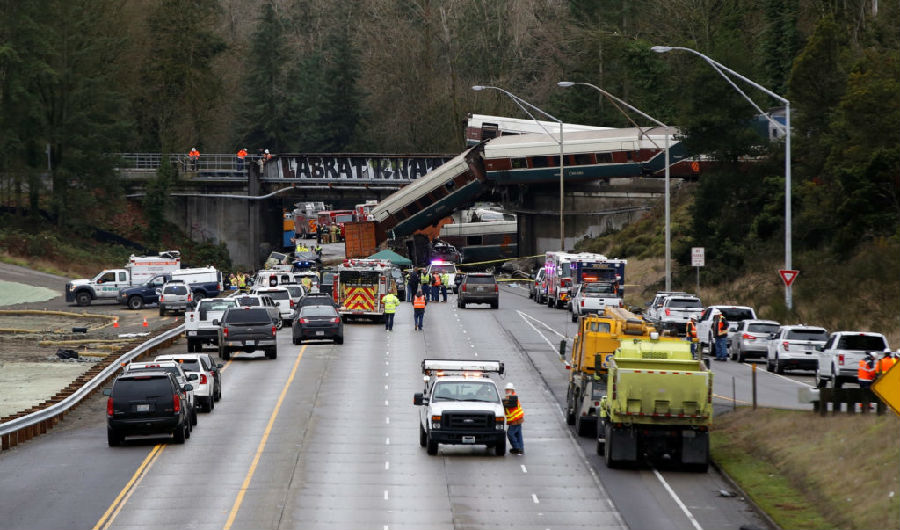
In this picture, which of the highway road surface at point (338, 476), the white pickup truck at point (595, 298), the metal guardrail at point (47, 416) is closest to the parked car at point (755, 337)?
the highway road surface at point (338, 476)

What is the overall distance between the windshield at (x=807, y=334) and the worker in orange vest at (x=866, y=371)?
6782 millimetres

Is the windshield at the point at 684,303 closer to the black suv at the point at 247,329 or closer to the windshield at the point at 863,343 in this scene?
the black suv at the point at 247,329

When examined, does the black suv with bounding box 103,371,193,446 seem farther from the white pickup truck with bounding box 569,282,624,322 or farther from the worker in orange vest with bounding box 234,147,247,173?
the worker in orange vest with bounding box 234,147,247,173

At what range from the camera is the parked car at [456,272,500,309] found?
68.3m

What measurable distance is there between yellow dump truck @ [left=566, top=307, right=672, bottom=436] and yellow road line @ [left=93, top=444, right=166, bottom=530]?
31.5 feet

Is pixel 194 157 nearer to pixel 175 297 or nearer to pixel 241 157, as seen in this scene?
pixel 241 157

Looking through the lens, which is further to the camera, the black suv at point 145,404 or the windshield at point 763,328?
the windshield at point 763,328

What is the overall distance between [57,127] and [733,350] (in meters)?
62.6

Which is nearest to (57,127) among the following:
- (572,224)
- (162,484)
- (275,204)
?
(275,204)

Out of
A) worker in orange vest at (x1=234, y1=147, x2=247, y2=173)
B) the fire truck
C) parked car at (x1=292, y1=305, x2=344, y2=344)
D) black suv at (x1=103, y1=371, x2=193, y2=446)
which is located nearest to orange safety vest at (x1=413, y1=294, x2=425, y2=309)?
the fire truck

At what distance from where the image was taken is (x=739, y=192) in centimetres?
7238

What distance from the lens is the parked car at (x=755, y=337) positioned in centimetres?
4744

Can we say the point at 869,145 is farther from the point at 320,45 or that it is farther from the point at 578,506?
the point at 320,45

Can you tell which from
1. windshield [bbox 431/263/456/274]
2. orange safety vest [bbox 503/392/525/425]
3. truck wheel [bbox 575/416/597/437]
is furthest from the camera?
windshield [bbox 431/263/456/274]
